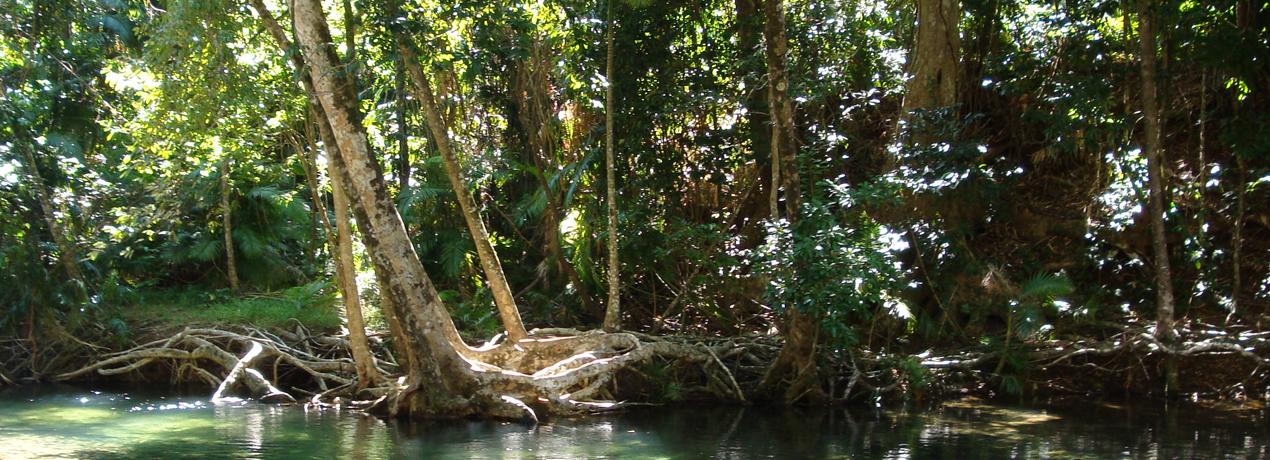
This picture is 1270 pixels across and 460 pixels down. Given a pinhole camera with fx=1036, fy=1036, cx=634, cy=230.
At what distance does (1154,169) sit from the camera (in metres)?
12.5

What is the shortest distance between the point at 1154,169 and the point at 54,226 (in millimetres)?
15502

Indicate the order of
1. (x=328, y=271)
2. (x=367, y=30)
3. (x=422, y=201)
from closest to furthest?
(x=367, y=30) → (x=422, y=201) → (x=328, y=271)

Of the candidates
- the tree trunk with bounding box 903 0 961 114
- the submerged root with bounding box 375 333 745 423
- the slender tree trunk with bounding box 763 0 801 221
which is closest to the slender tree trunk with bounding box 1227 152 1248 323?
the tree trunk with bounding box 903 0 961 114

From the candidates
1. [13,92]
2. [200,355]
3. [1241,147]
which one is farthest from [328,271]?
[1241,147]

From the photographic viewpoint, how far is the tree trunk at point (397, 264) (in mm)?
11375

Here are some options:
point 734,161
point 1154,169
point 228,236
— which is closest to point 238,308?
point 228,236

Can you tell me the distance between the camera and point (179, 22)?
444 inches

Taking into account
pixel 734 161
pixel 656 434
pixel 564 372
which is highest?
pixel 734 161

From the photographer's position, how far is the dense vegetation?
1199 cm

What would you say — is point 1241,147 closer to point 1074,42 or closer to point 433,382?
point 1074,42

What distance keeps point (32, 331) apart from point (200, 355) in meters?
3.21

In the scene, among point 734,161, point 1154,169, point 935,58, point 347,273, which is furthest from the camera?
point 734,161

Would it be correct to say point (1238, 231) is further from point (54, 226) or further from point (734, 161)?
point (54, 226)

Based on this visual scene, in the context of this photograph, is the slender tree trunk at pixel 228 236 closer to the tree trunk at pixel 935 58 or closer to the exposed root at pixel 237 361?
the exposed root at pixel 237 361
